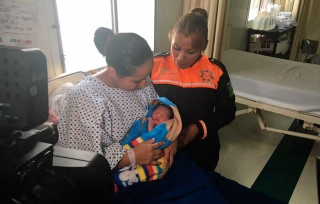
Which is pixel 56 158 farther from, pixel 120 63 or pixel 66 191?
pixel 120 63

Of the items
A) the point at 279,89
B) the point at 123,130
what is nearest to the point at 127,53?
the point at 123,130

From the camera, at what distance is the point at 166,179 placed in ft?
3.16

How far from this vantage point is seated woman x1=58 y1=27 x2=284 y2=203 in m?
0.86

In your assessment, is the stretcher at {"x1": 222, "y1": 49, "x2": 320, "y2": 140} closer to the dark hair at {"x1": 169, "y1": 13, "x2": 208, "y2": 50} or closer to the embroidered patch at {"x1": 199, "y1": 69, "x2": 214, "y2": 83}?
the embroidered patch at {"x1": 199, "y1": 69, "x2": 214, "y2": 83}

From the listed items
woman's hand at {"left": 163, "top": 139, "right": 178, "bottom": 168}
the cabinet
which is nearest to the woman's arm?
woman's hand at {"left": 163, "top": 139, "right": 178, "bottom": 168}

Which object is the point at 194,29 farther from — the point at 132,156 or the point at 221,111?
the point at 132,156

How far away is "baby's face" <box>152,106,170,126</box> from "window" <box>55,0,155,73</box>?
89 cm

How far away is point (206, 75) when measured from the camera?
4.26 feet

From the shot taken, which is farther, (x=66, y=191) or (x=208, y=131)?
(x=208, y=131)

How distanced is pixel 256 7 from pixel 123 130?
4.08 metres

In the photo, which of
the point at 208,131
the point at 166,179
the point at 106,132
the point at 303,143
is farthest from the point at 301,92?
the point at 106,132

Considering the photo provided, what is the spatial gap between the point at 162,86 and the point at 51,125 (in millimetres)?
787

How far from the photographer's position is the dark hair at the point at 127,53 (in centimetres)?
90

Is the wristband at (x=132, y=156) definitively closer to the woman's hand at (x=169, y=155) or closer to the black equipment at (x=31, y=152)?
the woman's hand at (x=169, y=155)
